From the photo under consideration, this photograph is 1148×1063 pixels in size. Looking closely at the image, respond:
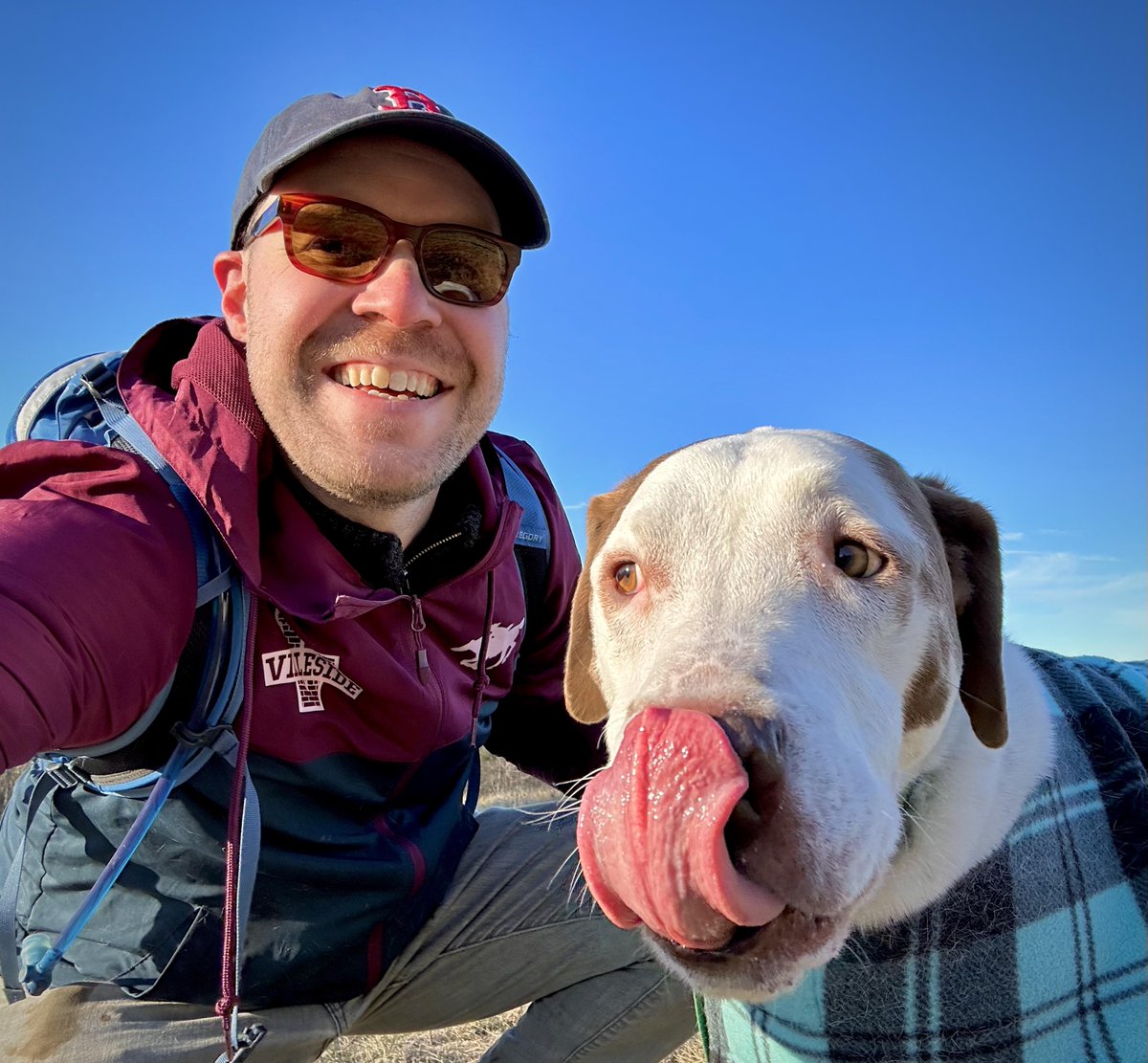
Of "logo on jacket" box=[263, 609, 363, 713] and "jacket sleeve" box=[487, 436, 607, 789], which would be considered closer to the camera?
"logo on jacket" box=[263, 609, 363, 713]

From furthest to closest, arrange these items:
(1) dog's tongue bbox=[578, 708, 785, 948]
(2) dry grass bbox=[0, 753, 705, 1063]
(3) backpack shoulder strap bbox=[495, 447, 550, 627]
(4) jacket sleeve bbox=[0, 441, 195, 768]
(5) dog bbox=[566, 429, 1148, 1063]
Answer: (2) dry grass bbox=[0, 753, 705, 1063], (3) backpack shoulder strap bbox=[495, 447, 550, 627], (4) jacket sleeve bbox=[0, 441, 195, 768], (5) dog bbox=[566, 429, 1148, 1063], (1) dog's tongue bbox=[578, 708, 785, 948]

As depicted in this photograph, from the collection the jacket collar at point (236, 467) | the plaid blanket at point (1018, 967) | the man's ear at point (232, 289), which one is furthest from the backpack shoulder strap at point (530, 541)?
the plaid blanket at point (1018, 967)

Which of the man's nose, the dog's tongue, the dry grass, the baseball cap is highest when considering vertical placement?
the baseball cap

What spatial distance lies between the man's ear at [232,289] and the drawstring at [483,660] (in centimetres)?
132

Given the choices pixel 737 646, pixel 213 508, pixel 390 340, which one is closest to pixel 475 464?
pixel 390 340

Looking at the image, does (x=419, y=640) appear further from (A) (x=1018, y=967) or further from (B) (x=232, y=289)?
(A) (x=1018, y=967)

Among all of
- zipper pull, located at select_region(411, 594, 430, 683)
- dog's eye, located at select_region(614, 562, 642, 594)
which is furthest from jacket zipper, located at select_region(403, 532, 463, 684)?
dog's eye, located at select_region(614, 562, 642, 594)

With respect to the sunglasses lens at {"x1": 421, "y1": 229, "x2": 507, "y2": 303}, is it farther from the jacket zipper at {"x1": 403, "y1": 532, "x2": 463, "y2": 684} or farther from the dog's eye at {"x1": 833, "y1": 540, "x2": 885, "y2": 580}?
the dog's eye at {"x1": 833, "y1": 540, "x2": 885, "y2": 580}

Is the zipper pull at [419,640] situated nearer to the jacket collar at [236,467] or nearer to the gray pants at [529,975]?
the jacket collar at [236,467]

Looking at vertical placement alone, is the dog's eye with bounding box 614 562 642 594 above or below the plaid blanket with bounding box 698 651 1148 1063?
above

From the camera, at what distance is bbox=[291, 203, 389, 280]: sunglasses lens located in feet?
9.62

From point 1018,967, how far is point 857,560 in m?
1.06

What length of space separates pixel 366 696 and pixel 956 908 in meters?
1.76

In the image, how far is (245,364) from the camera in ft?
9.80
